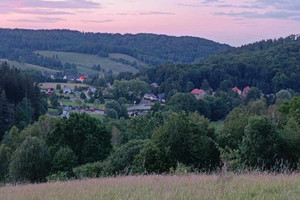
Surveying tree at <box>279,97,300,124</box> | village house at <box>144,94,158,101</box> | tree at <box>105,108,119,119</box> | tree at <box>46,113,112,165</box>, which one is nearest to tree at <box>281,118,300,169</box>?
tree at <box>279,97,300,124</box>

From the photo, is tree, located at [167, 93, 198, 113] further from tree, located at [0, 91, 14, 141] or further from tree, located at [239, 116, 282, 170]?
tree, located at [239, 116, 282, 170]

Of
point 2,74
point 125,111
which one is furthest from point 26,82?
point 125,111

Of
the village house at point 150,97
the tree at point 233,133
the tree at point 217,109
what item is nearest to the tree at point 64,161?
the tree at point 233,133

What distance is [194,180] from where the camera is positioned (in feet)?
28.9

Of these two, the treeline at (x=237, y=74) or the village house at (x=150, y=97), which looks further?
the treeline at (x=237, y=74)

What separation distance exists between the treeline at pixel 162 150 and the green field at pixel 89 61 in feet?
474

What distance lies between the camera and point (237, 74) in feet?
391

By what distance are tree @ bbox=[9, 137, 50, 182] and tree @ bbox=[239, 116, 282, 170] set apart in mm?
11622

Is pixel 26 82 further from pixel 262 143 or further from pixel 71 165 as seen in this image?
pixel 262 143

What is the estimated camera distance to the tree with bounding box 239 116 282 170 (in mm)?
18984

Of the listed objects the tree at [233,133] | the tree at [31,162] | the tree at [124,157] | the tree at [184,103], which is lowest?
the tree at [184,103]

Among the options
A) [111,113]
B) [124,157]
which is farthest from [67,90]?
[124,157]

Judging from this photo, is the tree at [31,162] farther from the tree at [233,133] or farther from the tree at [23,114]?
the tree at [23,114]

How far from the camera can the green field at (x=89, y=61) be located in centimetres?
17562
